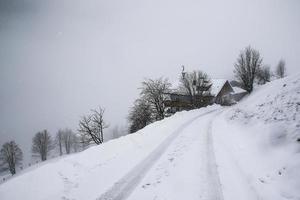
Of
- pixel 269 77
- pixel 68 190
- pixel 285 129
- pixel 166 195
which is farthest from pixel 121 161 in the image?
pixel 269 77

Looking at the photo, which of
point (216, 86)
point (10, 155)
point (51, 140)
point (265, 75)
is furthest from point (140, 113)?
point (265, 75)

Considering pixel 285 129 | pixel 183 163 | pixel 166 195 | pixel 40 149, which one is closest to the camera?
pixel 166 195

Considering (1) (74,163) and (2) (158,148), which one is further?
(2) (158,148)

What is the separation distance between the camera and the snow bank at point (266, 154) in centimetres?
591

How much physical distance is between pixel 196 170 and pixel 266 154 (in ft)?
11.0

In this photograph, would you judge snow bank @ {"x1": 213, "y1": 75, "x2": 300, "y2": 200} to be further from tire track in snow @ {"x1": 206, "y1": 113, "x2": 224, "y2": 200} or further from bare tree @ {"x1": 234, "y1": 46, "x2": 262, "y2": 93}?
bare tree @ {"x1": 234, "y1": 46, "x2": 262, "y2": 93}

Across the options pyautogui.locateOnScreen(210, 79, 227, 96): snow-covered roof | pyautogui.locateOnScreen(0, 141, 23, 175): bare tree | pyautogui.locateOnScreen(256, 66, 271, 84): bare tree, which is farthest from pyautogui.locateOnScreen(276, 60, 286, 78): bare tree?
pyautogui.locateOnScreen(0, 141, 23, 175): bare tree

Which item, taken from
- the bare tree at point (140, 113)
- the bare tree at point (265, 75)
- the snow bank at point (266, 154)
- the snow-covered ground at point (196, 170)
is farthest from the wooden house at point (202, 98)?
the snow-covered ground at point (196, 170)

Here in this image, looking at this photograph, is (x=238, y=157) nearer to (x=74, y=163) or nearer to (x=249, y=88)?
(x=74, y=163)

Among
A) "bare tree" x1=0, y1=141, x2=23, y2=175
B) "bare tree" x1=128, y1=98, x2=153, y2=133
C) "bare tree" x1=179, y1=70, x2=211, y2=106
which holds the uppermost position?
"bare tree" x1=179, y1=70, x2=211, y2=106

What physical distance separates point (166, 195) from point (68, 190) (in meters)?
4.41

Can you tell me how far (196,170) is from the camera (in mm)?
7996

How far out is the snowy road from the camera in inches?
255

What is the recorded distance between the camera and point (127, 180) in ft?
26.6
